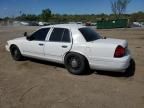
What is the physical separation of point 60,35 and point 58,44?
0.32 m

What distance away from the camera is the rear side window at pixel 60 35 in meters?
7.23

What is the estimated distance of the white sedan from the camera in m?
6.41

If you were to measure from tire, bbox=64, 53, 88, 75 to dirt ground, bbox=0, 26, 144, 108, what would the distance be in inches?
6.7

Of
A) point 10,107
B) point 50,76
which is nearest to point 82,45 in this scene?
point 50,76

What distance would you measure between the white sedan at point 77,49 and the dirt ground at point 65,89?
1.27ft

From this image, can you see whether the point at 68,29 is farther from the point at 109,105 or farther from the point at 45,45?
the point at 109,105

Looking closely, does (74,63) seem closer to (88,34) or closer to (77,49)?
(77,49)

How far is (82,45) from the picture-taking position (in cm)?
679

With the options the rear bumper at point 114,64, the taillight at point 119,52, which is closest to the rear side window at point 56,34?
the rear bumper at point 114,64

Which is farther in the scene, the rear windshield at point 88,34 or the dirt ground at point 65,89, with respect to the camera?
the rear windshield at point 88,34

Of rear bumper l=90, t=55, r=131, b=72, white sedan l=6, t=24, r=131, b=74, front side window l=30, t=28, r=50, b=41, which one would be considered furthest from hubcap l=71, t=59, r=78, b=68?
front side window l=30, t=28, r=50, b=41

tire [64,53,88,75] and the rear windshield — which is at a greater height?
the rear windshield

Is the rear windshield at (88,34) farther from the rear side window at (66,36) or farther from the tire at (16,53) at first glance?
the tire at (16,53)

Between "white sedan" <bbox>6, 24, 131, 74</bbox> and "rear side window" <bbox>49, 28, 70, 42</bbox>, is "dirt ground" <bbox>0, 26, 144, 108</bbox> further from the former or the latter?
"rear side window" <bbox>49, 28, 70, 42</bbox>
